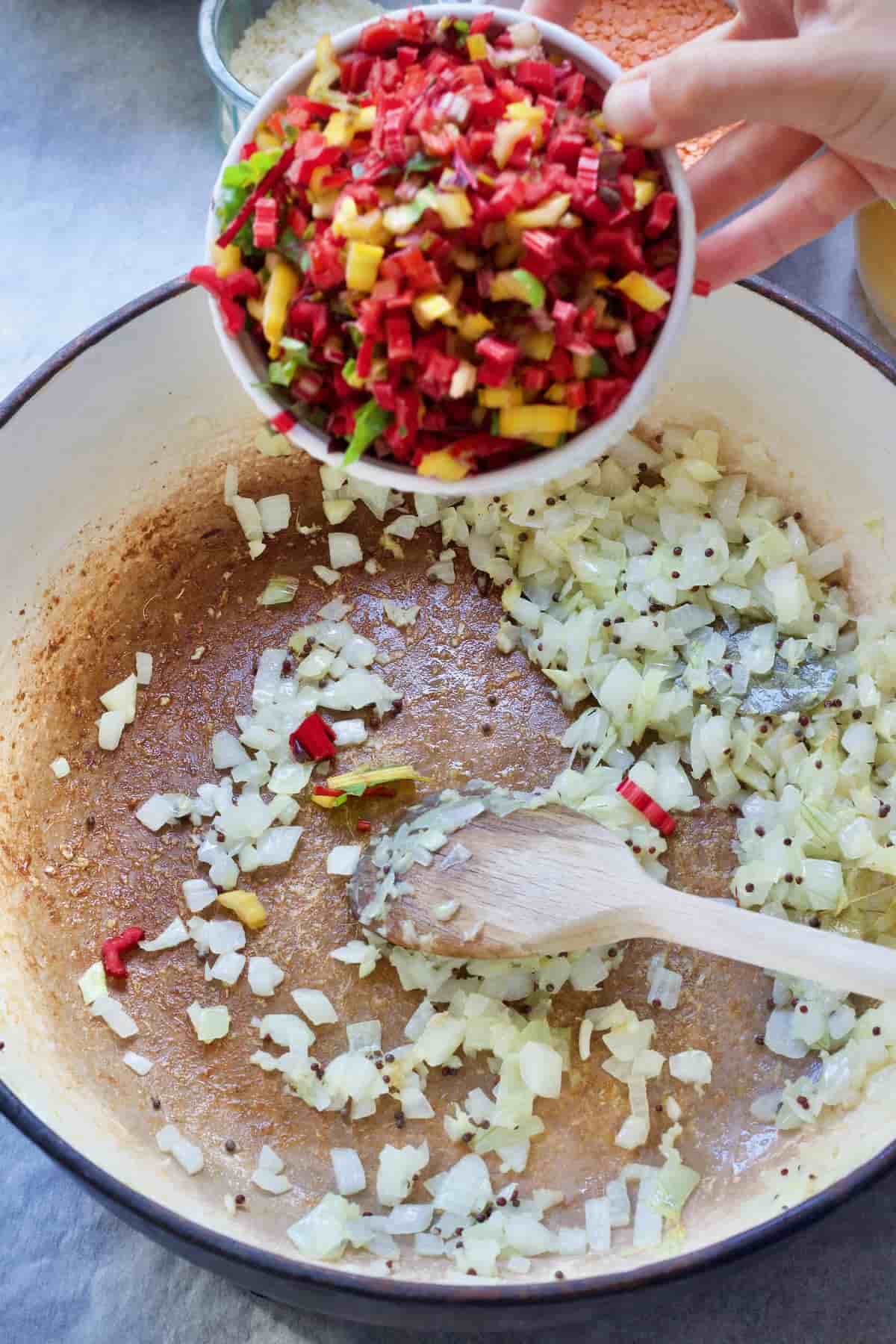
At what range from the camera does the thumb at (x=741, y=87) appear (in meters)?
1.14

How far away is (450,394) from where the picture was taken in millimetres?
1128

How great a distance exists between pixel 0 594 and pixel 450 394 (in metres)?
0.89

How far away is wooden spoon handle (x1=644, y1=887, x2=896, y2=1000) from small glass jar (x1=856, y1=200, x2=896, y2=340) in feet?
3.65

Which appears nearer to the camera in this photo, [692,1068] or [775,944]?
[775,944]

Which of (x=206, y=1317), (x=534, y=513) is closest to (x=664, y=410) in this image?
(x=534, y=513)

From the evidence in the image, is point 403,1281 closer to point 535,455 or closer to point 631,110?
point 535,455

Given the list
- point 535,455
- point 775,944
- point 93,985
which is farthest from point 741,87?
point 93,985

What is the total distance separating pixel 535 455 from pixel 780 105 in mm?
411

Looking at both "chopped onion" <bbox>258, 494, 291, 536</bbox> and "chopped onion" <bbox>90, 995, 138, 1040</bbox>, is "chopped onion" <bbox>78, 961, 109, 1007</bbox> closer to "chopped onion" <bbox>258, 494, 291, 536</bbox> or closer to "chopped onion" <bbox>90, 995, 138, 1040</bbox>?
"chopped onion" <bbox>90, 995, 138, 1040</bbox>

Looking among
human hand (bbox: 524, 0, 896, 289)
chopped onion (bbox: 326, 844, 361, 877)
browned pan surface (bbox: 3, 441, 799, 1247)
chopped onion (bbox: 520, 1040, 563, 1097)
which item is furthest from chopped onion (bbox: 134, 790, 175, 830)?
human hand (bbox: 524, 0, 896, 289)

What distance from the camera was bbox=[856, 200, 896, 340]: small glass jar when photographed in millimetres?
1924

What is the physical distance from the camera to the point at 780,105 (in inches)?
47.0

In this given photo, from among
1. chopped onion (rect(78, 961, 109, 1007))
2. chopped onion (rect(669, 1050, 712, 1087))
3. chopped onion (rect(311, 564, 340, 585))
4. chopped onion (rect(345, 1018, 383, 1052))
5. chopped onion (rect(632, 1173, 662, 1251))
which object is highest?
chopped onion (rect(311, 564, 340, 585))

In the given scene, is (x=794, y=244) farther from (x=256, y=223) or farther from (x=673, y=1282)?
(x=673, y=1282)
